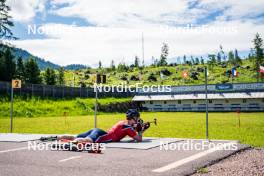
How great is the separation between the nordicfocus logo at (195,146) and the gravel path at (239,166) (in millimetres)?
1189

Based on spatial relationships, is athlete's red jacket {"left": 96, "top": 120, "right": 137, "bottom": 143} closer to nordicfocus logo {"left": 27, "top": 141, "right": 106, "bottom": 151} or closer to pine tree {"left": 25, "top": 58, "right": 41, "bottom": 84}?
nordicfocus logo {"left": 27, "top": 141, "right": 106, "bottom": 151}

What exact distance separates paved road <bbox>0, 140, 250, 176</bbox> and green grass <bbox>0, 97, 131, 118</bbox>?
36.3 m

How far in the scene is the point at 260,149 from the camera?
1277cm

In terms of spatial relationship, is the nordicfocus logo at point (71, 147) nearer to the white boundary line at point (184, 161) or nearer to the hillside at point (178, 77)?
the white boundary line at point (184, 161)

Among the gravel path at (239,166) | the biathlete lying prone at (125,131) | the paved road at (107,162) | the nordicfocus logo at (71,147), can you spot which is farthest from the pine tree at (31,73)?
the gravel path at (239,166)

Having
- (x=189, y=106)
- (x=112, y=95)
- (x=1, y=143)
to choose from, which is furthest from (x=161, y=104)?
(x=1, y=143)

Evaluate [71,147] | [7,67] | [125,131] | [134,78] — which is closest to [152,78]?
[134,78]

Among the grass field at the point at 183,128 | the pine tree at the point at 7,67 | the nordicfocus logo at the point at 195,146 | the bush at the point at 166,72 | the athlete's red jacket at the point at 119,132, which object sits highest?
the bush at the point at 166,72

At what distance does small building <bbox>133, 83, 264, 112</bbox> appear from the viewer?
64.7m

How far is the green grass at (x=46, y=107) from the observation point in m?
48.8

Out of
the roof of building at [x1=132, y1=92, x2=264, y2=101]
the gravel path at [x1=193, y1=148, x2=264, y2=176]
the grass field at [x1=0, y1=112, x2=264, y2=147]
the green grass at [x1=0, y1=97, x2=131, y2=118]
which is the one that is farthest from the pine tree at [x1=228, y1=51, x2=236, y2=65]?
the gravel path at [x1=193, y1=148, x2=264, y2=176]

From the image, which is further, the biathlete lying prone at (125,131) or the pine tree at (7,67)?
the pine tree at (7,67)

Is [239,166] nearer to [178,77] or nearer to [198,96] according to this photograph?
[198,96]

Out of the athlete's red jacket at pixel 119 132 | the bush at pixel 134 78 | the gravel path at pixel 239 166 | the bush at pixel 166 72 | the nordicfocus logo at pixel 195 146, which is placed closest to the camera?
the gravel path at pixel 239 166
